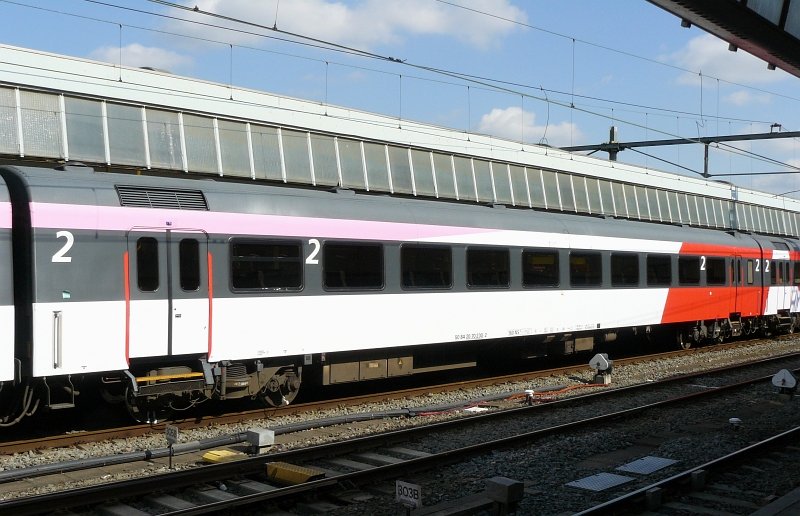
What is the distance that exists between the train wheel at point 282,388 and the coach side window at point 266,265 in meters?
1.57

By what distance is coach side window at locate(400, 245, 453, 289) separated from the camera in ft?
47.0

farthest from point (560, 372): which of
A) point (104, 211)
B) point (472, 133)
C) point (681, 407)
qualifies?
point (472, 133)

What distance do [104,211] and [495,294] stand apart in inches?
321

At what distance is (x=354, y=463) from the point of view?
31.4ft

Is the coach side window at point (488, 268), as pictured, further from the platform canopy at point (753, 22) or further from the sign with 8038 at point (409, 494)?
the sign with 8038 at point (409, 494)

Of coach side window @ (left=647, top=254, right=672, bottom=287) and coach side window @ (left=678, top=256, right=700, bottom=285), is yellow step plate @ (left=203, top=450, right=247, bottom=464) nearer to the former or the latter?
coach side window @ (left=647, top=254, right=672, bottom=287)

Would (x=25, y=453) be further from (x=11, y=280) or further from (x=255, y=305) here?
(x=255, y=305)

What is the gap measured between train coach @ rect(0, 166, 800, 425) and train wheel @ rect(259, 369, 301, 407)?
39mm

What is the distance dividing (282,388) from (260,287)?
2.13 metres

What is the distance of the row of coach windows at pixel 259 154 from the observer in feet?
61.7

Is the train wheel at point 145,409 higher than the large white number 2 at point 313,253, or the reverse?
the large white number 2 at point 313,253

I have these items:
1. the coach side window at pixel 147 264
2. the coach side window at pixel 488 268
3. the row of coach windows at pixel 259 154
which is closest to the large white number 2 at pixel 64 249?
the coach side window at pixel 147 264

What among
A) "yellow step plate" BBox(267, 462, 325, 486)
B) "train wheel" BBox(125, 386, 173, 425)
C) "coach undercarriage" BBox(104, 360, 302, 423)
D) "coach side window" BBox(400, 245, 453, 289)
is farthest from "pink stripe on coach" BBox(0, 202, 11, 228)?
"coach side window" BBox(400, 245, 453, 289)

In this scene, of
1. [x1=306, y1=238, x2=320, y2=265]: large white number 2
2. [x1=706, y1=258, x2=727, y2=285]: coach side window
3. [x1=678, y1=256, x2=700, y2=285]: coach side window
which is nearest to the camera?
[x1=306, y1=238, x2=320, y2=265]: large white number 2
